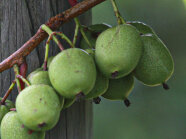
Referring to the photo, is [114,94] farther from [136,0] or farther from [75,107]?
[136,0]

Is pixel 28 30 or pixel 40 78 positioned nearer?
pixel 40 78

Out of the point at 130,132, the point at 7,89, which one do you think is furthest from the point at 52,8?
the point at 130,132

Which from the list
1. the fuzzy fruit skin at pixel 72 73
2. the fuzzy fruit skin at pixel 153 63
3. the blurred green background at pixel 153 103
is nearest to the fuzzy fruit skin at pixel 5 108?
the fuzzy fruit skin at pixel 72 73

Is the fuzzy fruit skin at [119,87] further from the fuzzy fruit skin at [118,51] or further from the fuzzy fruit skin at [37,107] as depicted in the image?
the fuzzy fruit skin at [37,107]

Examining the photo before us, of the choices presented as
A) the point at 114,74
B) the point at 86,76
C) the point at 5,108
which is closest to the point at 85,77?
the point at 86,76

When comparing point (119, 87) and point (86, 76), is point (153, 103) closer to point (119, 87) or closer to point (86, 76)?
point (119, 87)

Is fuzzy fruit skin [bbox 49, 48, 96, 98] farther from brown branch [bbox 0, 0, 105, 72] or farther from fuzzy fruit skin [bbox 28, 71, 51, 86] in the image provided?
brown branch [bbox 0, 0, 105, 72]

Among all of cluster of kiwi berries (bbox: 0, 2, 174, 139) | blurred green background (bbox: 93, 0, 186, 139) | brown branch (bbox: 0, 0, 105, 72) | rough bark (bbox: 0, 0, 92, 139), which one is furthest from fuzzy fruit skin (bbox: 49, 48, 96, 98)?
blurred green background (bbox: 93, 0, 186, 139)
